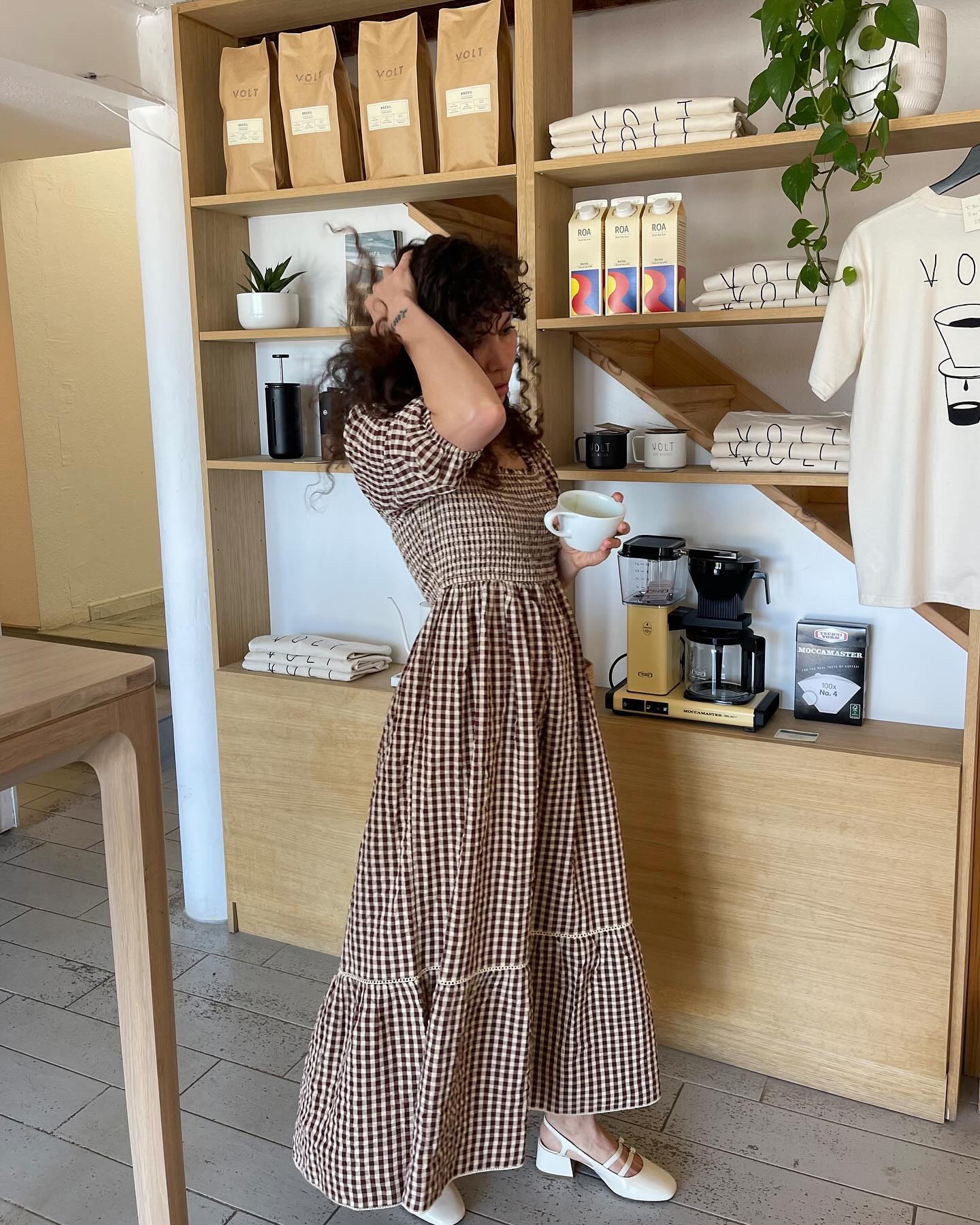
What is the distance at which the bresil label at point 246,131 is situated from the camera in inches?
106

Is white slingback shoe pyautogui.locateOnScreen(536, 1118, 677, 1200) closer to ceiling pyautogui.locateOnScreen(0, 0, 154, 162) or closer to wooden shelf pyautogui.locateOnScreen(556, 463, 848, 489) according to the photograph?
wooden shelf pyautogui.locateOnScreen(556, 463, 848, 489)

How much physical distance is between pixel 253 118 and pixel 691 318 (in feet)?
4.06

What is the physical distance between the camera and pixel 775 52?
2.03 meters

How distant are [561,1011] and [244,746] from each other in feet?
4.25

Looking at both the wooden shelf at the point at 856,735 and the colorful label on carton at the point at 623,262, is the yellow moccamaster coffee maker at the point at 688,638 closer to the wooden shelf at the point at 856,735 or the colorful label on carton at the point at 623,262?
the wooden shelf at the point at 856,735

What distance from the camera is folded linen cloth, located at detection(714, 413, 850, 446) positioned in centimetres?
222

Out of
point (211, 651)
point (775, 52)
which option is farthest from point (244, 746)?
point (775, 52)

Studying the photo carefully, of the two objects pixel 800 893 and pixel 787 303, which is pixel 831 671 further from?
pixel 787 303

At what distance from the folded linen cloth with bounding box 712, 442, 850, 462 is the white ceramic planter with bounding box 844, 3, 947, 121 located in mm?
614

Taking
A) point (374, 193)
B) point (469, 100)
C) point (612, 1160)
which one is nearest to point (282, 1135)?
point (612, 1160)

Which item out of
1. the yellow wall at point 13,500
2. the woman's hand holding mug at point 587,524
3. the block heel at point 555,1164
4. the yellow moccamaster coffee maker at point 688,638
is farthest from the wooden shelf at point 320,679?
the yellow wall at point 13,500

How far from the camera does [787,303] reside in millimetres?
2186

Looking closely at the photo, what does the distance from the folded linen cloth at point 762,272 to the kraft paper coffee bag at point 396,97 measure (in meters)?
0.78

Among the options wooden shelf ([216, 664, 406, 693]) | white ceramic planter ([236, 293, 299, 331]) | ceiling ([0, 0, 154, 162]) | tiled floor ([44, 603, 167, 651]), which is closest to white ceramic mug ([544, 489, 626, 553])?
wooden shelf ([216, 664, 406, 693])
